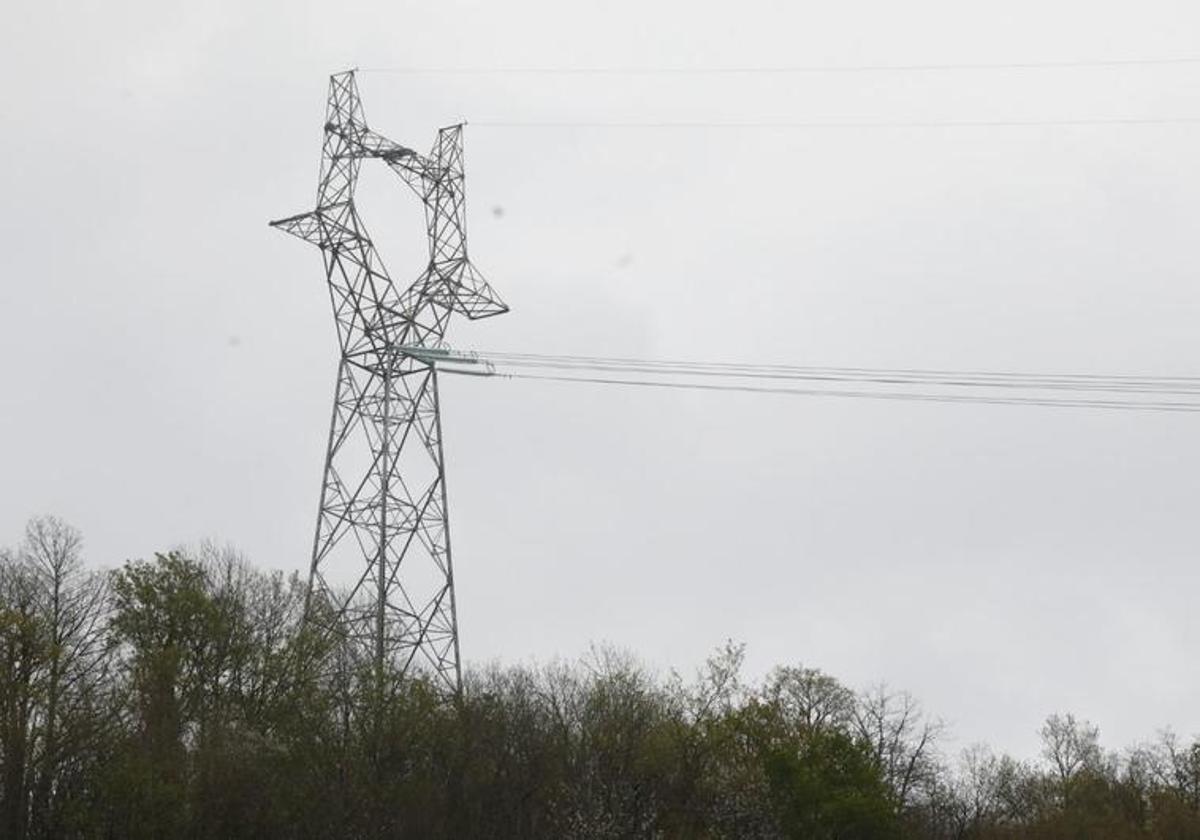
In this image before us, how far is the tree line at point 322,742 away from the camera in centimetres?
3722

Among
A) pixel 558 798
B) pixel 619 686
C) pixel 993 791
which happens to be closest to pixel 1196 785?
pixel 993 791

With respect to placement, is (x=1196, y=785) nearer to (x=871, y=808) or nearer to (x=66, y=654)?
(x=871, y=808)

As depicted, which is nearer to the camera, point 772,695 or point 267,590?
point 267,590

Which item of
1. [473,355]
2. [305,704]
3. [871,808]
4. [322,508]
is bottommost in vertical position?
[871,808]

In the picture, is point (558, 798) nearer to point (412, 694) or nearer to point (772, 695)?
point (412, 694)

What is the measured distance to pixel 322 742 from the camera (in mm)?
40750

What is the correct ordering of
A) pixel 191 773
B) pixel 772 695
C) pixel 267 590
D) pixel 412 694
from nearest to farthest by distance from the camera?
pixel 191 773, pixel 412 694, pixel 267 590, pixel 772 695

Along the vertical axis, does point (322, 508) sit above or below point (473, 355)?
below

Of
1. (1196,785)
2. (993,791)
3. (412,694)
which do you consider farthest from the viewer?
(993,791)

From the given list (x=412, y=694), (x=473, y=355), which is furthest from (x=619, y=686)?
(x=473, y=355)

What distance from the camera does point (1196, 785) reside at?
76312mm

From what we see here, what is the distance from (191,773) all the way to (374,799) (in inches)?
191

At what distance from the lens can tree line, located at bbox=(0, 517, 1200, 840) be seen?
37.2 meters

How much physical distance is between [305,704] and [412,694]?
3.09 meters
